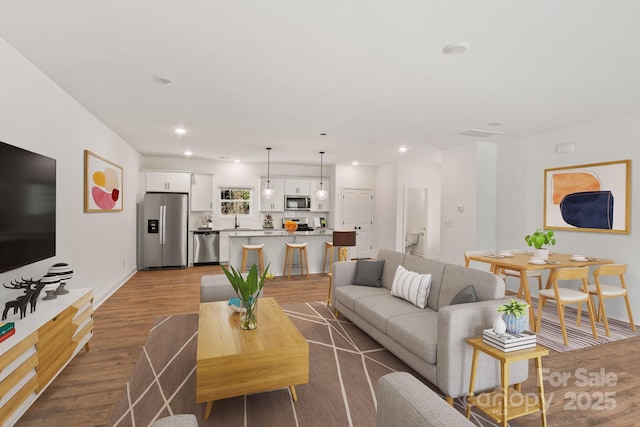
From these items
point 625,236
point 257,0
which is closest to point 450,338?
point 257,0

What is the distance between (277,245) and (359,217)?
11.6 feet

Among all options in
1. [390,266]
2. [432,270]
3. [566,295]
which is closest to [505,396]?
[432,270]

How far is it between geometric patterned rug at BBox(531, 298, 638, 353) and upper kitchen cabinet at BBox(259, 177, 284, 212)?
6215 millimetres

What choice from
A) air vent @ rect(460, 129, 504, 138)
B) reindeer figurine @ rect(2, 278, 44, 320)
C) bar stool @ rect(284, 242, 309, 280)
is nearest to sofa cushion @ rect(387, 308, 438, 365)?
reindeer figurine @ rect(2, 278, 44, 320)

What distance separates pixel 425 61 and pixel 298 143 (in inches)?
146

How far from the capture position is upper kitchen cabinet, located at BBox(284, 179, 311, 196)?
8.89m

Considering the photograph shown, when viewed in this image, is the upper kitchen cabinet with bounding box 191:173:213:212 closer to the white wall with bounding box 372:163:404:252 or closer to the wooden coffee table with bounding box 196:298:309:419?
the white wall with bounding box 372:163:404:252

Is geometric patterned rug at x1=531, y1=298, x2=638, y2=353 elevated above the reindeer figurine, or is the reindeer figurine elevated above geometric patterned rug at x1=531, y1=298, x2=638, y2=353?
the reindeer figurine

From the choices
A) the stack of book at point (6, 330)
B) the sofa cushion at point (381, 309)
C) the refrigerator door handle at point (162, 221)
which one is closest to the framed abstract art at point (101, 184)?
the refrigerator door handle at point (162, 221)

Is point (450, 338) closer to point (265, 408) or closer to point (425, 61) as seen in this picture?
point (265, 408)

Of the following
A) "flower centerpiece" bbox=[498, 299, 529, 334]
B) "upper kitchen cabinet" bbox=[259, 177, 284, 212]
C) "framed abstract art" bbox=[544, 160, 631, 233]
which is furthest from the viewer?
"upper kitchen cabinet" bbox=[259, 177, 284, 212]

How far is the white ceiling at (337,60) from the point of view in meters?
2.10

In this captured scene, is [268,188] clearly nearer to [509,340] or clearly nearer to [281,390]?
[281,390]

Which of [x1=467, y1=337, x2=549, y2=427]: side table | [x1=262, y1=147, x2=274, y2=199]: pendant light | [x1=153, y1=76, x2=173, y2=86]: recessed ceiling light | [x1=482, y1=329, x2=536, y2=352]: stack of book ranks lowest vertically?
[x1=467, y1=337, x2=549, y2=427]: side table
